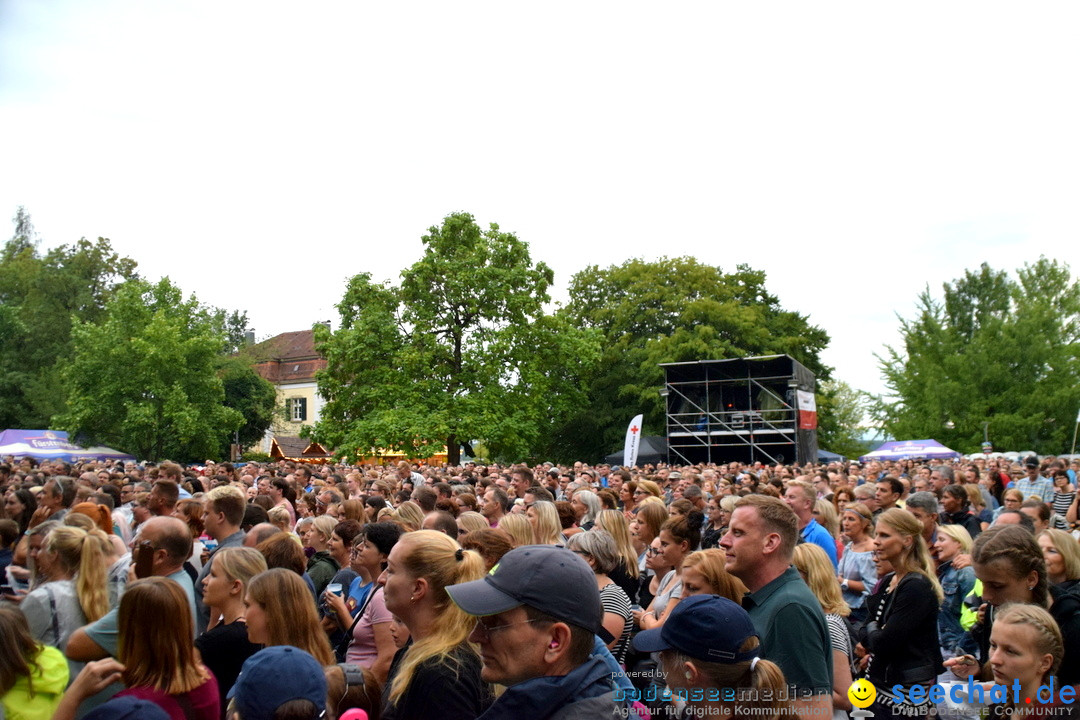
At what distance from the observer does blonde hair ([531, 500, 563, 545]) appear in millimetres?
6035

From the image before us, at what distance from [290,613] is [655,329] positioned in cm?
4213

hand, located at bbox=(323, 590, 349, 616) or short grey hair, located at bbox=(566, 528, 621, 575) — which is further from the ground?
short grey hair, located at bbox=(566, 528, 621, 575)

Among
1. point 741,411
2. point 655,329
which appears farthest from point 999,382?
point 741,411

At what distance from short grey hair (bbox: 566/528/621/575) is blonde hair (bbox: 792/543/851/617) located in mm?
1032

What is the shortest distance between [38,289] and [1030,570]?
56.7m

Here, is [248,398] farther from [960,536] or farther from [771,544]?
[771,544]

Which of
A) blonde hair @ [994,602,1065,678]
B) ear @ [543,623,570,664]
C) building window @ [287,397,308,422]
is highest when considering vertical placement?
building window @ [287,397,308,422]

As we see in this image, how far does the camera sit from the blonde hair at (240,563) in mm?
4082

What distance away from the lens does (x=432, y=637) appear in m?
3.03

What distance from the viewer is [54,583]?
13.9 feet

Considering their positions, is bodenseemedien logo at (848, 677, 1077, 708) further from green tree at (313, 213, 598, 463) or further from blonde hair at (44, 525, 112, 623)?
green tree at (313, 213, 598, 463)

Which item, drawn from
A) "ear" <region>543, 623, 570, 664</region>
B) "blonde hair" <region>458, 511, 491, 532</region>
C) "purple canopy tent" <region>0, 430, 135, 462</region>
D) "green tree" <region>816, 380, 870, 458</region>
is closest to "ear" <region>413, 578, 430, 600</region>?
"ear" <region>543, 623, 570, 664</region>

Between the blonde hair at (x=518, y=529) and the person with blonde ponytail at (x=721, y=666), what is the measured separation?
291 centimetres

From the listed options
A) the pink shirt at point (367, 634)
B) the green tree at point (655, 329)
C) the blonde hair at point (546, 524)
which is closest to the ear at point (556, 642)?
the pink shirt at point (367, 634)
